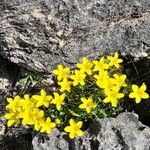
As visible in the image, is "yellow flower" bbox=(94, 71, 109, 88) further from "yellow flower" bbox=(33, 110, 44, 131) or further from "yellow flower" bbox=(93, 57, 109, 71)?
"yellow flower" bbox=(33, 110, 44, 131)

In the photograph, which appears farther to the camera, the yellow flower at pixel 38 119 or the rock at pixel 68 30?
the rock at pixel 68 30

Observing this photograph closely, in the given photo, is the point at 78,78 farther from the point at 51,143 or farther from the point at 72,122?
the point at 51,143

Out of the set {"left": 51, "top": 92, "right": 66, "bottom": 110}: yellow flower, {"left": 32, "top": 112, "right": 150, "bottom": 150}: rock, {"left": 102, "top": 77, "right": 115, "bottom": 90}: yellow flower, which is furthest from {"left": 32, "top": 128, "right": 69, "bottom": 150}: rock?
{"left": 102, "top": 77, "right": 115, "bottom": 90}: yellow flower

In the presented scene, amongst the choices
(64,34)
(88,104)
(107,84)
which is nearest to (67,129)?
(88,104)

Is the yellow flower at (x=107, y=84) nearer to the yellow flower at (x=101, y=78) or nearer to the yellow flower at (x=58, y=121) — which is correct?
the yellow flower at (x=101, y=78)

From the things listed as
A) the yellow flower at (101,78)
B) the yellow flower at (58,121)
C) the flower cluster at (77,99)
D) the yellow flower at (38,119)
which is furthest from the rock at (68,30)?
the yellow flower at (38,119)

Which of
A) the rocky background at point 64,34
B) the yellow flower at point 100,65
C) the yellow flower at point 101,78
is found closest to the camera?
the yellow flower at point 101,78
